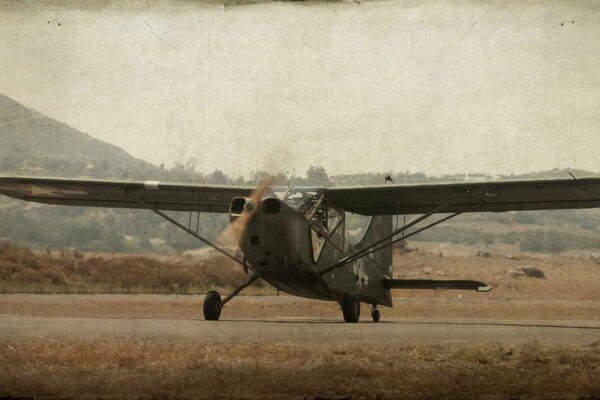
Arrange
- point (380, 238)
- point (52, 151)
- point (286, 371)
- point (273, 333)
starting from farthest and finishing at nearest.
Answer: point (380, 238), point (52, 151), point (273, 333), point (286, 371)

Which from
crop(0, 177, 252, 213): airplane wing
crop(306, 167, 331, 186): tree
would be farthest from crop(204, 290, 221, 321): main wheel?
crop(306, 167, 331, 186): tree

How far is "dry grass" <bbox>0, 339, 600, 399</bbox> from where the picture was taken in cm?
789

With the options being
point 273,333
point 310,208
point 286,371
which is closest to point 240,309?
point 310,208

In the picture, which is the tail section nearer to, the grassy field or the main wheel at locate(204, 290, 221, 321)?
the grassy field

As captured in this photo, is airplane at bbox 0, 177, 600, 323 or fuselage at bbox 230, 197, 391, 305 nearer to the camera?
fuselage at bbox 230, 197, 391, 305

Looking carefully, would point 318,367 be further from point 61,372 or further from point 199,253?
point 199,253

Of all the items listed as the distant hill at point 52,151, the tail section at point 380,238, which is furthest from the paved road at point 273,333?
the tail section at point 380,238

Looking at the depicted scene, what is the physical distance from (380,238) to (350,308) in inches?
160

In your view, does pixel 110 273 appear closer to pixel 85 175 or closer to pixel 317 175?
pixel 85 175

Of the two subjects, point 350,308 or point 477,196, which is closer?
point 477,196

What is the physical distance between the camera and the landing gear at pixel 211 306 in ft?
53.1

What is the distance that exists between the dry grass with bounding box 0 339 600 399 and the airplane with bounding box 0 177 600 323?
3.70 meters

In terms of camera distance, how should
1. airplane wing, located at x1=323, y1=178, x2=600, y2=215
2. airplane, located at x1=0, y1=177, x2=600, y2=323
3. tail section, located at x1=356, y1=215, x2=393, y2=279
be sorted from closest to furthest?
airplane, located at x1=0, y1=177, x2=600, y2=323 < airplane wing, located at x1=323, y1=178, x2=600, y2=215 < tail section, located at x1=356, y1=215, x2=393, y2=279

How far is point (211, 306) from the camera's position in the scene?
53.2 feet
